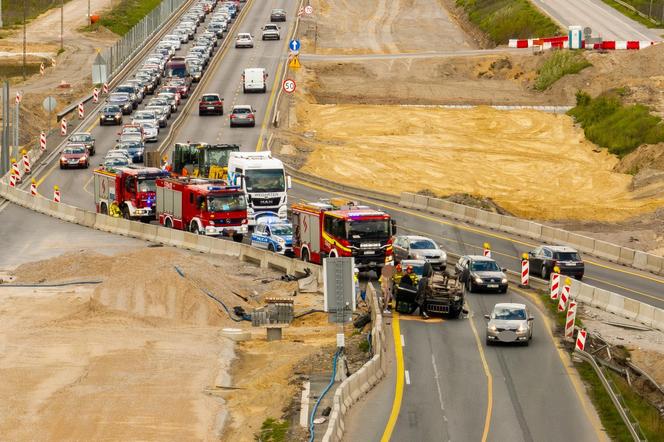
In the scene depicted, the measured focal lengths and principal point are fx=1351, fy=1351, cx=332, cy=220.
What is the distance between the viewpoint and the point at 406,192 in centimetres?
7862

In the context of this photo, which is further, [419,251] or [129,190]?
[129,190]

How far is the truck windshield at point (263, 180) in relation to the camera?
210 feet

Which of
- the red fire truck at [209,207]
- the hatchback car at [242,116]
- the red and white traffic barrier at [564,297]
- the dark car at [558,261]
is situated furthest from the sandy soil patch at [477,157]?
the red and white traffic barrier at [564,297]

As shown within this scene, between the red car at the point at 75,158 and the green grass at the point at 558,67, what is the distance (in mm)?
48007

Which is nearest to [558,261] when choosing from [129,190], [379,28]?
[129,190]

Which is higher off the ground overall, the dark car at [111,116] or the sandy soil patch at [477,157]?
the dark car at [111,116]

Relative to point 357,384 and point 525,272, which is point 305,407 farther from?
point 525,272

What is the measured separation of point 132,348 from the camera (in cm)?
4338

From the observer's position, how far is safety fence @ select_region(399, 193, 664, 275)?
2463 inches

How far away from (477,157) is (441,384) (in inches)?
2261

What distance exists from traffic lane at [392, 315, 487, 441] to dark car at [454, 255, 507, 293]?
5.39 metres

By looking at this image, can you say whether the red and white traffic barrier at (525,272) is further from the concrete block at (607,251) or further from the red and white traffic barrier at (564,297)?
the concrete block at (607,251)

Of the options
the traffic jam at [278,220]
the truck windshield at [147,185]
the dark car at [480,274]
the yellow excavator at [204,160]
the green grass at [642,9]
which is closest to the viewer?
the traffic jam at [278,220]

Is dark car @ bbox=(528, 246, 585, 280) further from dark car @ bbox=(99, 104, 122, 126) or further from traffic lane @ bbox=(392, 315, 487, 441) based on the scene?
dark car @ bbox=(99, 104, 122, 126)
